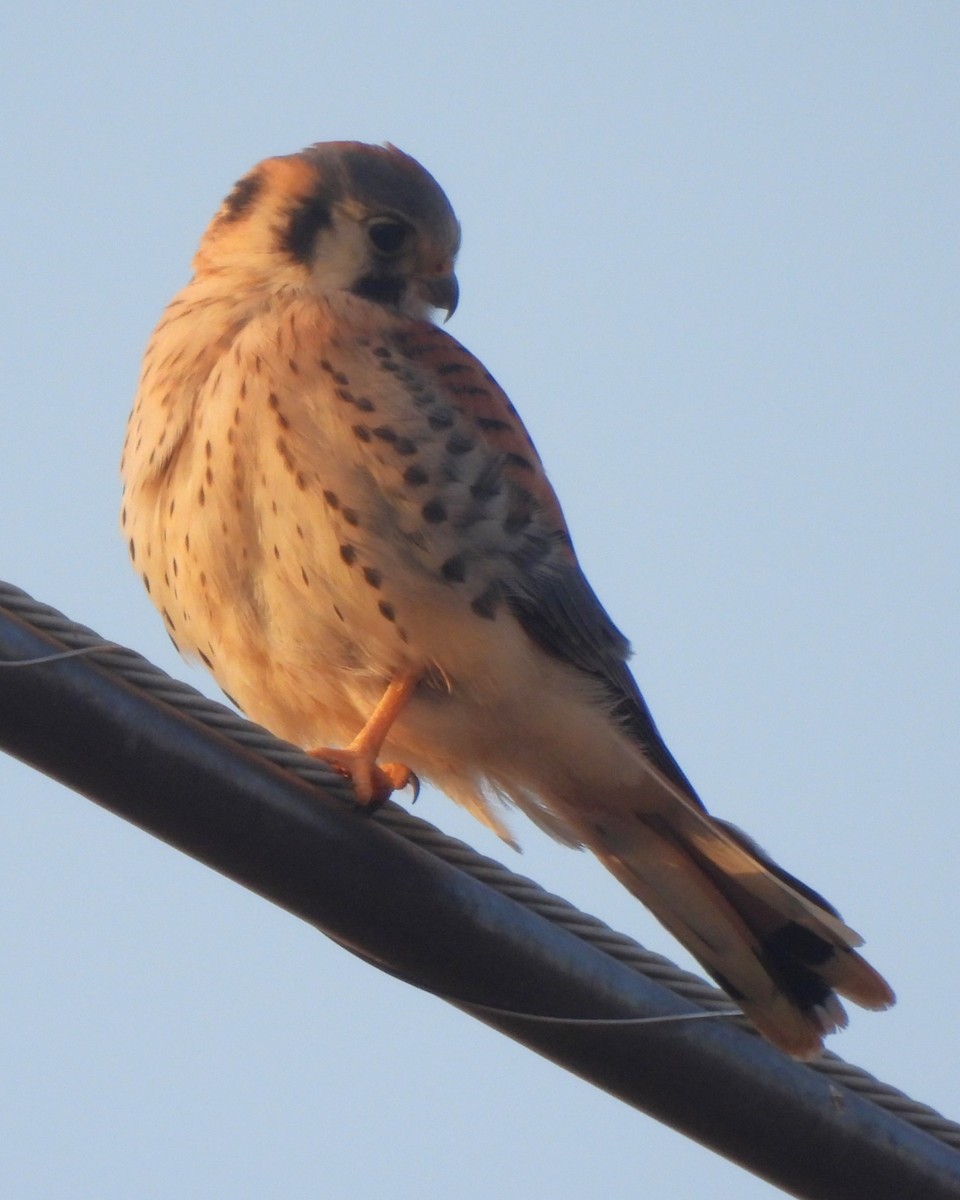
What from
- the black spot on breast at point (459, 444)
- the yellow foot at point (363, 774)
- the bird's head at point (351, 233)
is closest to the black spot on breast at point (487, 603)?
the black spot on breast at point (459, 444)

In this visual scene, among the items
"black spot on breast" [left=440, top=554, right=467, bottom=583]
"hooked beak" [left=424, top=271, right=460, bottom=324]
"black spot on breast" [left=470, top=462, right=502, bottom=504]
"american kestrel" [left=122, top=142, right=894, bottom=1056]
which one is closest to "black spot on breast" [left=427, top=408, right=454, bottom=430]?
"american kestrel" [left=122, top=142, right=894, bottom=1056]

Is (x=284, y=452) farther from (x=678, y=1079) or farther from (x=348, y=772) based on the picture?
(x=678, y=1079)

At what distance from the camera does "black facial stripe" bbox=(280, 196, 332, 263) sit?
397 cm

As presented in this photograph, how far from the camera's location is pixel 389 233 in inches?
158

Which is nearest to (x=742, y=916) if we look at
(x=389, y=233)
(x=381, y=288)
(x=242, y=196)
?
(x=381, y=288)

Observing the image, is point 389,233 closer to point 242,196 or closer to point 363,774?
point 242,196

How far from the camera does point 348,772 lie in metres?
2.72

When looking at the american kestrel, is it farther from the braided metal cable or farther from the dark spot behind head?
the braided metal cable

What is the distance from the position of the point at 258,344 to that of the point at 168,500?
1.08ft

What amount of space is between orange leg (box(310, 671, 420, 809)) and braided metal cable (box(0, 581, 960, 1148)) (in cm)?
6

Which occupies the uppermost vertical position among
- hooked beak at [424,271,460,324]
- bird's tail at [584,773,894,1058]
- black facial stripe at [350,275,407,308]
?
hooked beak at [424,271,460,324]

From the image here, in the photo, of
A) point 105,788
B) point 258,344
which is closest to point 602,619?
point 258,344

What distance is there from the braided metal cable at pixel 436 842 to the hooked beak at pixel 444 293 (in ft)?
5.82

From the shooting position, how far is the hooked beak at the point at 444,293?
4.05m
